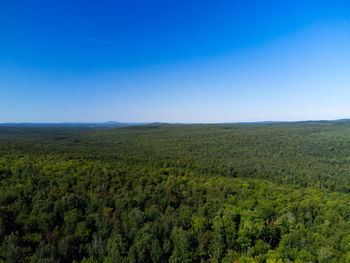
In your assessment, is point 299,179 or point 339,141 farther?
point 339,141

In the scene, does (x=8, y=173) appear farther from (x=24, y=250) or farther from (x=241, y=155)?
(x=241, y=155)

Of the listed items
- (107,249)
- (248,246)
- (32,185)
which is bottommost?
(248,246)

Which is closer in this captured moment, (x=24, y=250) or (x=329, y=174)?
(x=24, y=250)

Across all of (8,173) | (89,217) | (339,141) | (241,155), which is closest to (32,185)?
(8,173)

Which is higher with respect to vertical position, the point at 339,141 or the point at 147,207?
the point at 339,141

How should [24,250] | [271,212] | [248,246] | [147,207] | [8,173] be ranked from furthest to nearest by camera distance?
[8,173], [147,207], [271,212], [248,246], [24,250]

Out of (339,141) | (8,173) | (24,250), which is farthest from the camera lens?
(339,141)

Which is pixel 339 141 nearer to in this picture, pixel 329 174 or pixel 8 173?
Result: pixel 329 174

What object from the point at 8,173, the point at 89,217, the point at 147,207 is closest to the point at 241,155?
the point at 147,207

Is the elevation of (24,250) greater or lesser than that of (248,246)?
greater
